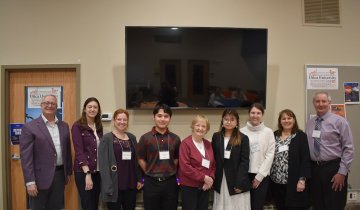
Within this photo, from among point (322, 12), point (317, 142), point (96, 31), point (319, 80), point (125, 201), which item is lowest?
point (125, 201)

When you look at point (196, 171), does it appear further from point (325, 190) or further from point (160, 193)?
point (325, 190)

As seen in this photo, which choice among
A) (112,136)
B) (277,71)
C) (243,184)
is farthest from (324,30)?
(112,136)

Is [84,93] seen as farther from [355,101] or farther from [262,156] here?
[355,101]

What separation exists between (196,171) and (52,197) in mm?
1425

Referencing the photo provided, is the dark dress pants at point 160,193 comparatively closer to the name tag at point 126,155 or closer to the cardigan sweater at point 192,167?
the cardigan sweater at point 192,167

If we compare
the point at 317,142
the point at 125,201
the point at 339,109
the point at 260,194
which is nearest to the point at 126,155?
the point at 125,201

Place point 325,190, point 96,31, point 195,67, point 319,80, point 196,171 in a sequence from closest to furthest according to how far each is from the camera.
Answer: point 196,171 < point 325,190 < point 195,67 < point 96,31 < point 319,80

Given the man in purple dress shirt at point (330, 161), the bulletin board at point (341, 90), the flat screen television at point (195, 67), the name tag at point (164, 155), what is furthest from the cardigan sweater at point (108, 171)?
the bulletin board at point (341, 90)

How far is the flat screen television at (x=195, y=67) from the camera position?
3.05m

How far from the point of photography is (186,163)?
7.82 ft

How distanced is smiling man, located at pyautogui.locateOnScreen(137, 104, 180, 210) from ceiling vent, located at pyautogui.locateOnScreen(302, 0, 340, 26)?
2.31m

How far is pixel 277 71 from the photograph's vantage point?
11.1 ft

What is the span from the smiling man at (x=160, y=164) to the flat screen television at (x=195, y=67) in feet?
2.08

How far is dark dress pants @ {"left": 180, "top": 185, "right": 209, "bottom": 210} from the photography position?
2412 mm
